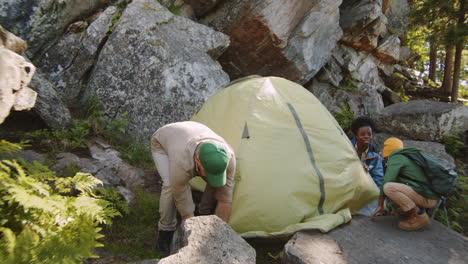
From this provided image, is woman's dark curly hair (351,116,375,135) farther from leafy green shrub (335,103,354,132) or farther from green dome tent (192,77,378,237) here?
leafy green shrub (335,103,354,132)

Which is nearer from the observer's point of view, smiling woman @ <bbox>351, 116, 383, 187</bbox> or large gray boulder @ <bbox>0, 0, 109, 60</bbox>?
smiling woman @ <bbox>351, 116, 383, 187</bbox>

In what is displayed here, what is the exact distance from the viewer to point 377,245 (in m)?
4.15

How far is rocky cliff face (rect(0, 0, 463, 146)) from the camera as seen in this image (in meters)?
7.27

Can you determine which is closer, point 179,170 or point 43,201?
point 43,201

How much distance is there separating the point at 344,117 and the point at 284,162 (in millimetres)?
7567

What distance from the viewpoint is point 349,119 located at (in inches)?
451

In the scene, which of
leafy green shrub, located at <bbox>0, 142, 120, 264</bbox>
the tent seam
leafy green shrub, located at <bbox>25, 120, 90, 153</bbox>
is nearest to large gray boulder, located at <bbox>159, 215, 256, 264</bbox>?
leafy green shrub, located at <bbox>0, 142, 120, 264</bbox>

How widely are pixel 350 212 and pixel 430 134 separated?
5.50 metres

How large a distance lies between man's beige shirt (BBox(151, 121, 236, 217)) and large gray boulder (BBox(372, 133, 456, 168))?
5.71 metres

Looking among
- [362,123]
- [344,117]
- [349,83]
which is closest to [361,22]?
[349,83]

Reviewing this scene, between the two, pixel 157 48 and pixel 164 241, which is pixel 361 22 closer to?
pixel 157 48

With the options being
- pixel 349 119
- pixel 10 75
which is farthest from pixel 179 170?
pixel 349 119

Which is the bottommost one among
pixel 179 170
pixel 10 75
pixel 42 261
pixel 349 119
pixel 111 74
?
pixel 349 119

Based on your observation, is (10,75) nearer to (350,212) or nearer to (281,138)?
(281,138)
